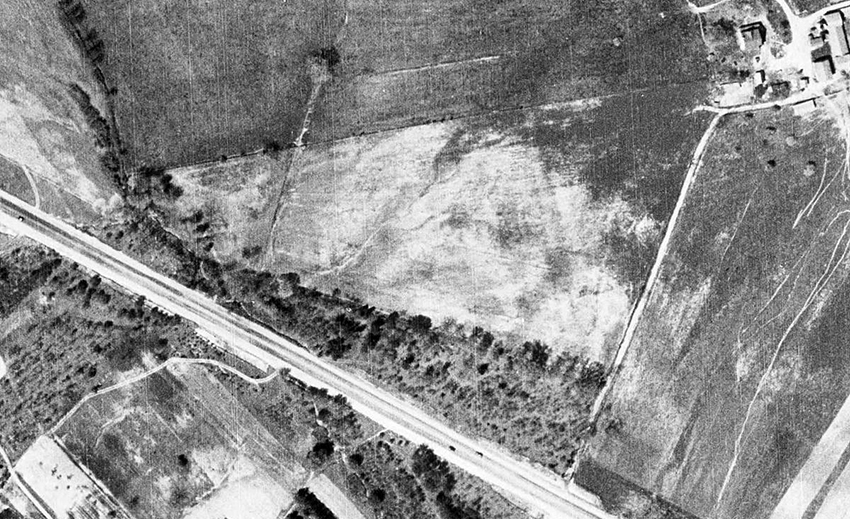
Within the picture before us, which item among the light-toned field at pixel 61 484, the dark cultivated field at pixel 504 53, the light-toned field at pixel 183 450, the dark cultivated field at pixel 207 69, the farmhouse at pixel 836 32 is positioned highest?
the farmhouse at pixel 836 32

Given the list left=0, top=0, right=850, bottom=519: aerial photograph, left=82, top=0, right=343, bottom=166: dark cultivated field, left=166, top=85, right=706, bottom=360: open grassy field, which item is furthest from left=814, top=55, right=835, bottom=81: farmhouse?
left=82, top=0, right=343, bottom=166: dark cultivated field

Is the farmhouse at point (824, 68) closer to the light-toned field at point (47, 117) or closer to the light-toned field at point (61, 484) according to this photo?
the light-toned field at point (47, 117)

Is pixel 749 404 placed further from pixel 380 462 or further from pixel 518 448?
pixel 380 462

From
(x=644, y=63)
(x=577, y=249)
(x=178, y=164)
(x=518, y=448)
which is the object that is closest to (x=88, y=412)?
(x=178, y=164)

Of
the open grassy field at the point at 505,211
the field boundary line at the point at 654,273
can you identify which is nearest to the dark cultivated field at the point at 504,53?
the open grassy field at the point at 505,211

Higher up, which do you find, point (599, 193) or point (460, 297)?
point (599, 193)

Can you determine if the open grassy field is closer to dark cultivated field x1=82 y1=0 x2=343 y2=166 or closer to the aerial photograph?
the aerial photograph
